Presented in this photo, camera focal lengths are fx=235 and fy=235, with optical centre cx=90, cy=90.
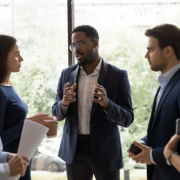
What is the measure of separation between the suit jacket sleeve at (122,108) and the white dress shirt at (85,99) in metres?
0.22

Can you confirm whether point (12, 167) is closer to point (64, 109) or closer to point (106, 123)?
point (64, 109)

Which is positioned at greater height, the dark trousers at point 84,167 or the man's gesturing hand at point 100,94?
the man's gesturing hand at point 100,94

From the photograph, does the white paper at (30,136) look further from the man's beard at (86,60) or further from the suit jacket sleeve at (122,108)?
the man's beard at (86,60)

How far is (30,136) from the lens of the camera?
1457 millimetres

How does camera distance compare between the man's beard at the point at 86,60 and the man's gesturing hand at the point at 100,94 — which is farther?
the man's beard at the point at 86,60

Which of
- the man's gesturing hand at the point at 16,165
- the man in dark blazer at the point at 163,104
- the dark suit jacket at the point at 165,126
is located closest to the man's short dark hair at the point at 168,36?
the man in dark blazer at the point at 163,104

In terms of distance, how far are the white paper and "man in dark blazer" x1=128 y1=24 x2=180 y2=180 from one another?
2.06ft

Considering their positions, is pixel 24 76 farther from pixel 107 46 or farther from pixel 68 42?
pixel 107 46

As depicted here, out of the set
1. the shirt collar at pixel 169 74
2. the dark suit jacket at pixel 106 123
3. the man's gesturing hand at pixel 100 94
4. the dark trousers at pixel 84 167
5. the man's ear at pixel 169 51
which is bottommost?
the dark trousers at pixel 84 167

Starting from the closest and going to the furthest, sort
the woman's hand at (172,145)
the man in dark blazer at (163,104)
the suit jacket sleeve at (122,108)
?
the woman's hand at (172,145) < the man in dark blazer at (163,104) < the suit jacket sleeve at (122,108)

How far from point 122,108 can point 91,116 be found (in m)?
0.27

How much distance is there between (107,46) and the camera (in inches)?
112

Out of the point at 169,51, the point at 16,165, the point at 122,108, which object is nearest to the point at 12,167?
the point at 16,165

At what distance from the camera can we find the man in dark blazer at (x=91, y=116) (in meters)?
1.96
